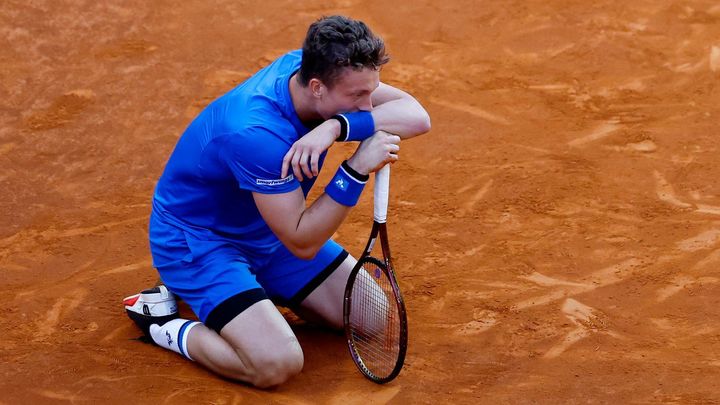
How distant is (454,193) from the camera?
6.45 meters

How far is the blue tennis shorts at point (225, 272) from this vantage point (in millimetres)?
4934

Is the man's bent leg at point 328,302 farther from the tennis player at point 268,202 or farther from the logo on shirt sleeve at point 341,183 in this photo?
the logo on shirt sleeve at point 341,183

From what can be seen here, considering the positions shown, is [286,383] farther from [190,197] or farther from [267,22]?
[267,22]

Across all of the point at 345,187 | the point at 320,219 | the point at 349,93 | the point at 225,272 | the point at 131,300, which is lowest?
the point at 131,300

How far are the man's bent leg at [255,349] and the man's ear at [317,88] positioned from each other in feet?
3.25

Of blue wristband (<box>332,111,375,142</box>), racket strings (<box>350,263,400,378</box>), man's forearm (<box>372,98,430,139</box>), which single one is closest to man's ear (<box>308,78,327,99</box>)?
blue wristband (<box>332,111,375,142</box>)

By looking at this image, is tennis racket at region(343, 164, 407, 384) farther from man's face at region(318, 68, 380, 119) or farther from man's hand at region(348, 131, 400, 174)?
man's face at region(318, 68, 380, 119)

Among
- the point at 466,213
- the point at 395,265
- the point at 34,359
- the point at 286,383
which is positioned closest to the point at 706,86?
the point at 466,213

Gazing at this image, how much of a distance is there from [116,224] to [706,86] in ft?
13.3

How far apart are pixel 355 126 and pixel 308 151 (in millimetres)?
258

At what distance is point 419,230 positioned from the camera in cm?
612

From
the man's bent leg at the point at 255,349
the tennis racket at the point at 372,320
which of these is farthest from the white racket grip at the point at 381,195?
the man's bent leg at the point at 255,349

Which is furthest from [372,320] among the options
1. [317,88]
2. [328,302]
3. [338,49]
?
[338,49]

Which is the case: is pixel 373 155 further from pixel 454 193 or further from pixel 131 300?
pixel 454 193
